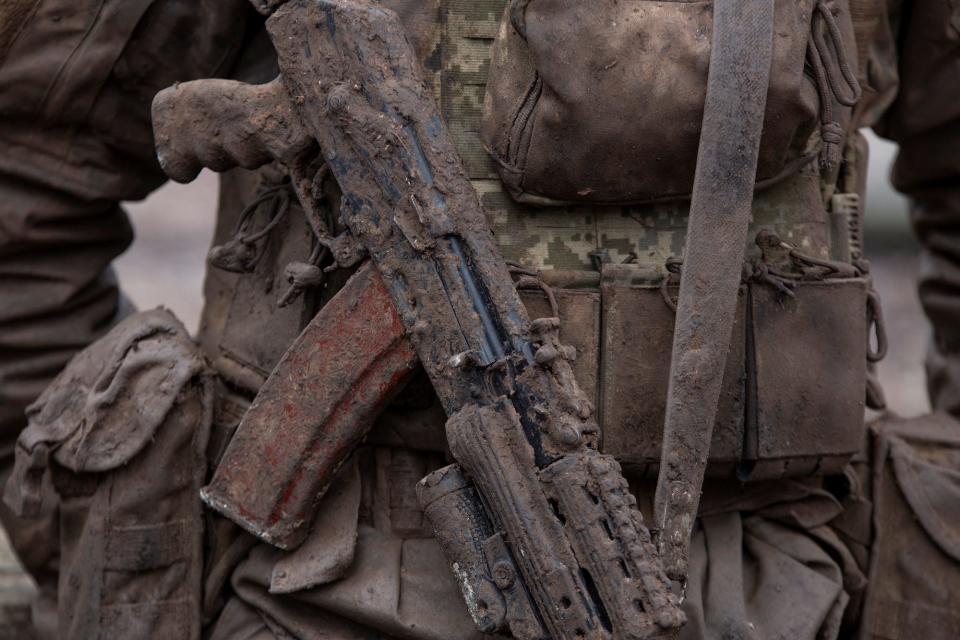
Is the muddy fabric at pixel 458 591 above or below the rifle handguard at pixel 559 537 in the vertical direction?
below

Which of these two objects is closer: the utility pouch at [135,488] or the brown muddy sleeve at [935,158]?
the utility pouch at [135,488]

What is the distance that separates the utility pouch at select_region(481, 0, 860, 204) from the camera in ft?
5.44

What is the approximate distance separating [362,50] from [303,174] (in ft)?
0.68

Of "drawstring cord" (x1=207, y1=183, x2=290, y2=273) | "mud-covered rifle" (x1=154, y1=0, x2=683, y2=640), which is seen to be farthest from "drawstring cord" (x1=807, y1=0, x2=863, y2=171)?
"drawstring cord" (x1=207, y1=183, x2=290, y2=273)

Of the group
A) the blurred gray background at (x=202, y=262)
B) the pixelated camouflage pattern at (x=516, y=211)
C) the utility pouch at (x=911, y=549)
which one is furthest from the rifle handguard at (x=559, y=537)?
the blurred gray background at (x=202, y=262)

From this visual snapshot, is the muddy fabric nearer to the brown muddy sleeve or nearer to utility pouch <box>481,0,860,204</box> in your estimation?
utility pouch <box>481,0,860,204</box>

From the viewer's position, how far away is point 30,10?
2.04m

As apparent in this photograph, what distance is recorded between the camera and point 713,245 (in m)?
1.65

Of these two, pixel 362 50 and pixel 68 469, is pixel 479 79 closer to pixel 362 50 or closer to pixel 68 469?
pixel 362 50

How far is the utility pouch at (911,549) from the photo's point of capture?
2.04 metres

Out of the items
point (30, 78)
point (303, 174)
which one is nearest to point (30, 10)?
point (30, 78)

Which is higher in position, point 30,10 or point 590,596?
point 30,10

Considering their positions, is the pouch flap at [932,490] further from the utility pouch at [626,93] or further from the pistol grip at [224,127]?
the pistol grip at [224,127]

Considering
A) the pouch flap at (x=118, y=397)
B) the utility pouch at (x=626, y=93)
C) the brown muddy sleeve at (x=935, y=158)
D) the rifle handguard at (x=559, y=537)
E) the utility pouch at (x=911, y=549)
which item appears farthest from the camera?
the brown muddy sleeve at (x=935, y=158)
